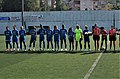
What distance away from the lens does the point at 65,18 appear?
67000 millimetres

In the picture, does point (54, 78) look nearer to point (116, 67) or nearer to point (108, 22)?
point (116, 67)

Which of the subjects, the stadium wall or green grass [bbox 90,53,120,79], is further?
the stadium wall

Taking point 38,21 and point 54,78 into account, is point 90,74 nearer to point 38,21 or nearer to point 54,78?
point 54,78

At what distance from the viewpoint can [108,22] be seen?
215ft

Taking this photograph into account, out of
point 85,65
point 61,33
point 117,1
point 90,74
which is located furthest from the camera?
point 117,1

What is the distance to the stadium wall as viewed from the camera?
65438mm

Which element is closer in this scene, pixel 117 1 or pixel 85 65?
pixel 85 65

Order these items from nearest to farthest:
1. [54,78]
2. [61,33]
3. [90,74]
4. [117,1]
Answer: [54,78] < [90,74] < [61,33] < [117,1]

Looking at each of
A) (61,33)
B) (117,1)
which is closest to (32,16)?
(61,33)

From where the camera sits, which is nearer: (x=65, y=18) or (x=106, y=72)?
(x=106, y=72)

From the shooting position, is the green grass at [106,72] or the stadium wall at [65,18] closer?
the green grass at [106,72]

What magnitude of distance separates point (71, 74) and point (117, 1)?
531ft

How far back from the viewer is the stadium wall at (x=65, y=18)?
65438mm

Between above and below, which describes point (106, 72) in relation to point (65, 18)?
below
